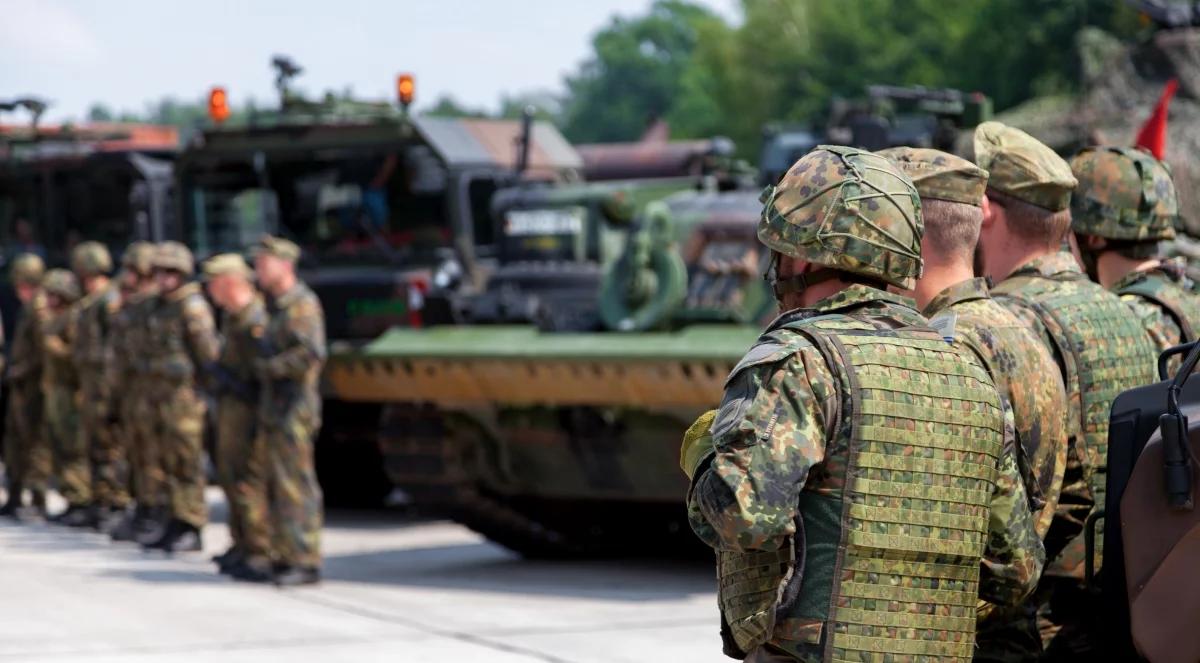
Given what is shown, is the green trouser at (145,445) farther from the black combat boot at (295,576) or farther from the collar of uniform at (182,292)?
the black combat boot at (295,576)

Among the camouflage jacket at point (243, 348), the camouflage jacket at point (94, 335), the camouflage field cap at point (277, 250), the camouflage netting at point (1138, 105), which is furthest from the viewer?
the camouflage jacket at point (94, 335)

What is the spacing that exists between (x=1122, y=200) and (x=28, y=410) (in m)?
9.82

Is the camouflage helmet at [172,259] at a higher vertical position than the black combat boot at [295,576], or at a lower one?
higher

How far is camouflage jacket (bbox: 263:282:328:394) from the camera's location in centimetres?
919

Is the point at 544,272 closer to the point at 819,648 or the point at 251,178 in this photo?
the point at 251,178

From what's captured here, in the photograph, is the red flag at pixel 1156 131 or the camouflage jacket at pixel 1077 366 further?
the red flag at pixel 1156 131

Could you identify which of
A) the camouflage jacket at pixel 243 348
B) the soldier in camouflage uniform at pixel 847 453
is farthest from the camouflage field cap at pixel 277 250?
the soldier in camouflage uniform at pixel 847 453

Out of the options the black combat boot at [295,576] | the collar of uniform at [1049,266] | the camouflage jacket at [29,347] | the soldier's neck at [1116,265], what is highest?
the collar of uniform at [1049,266]

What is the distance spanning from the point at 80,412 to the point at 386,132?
2704mm

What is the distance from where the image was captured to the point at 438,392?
31.9ft

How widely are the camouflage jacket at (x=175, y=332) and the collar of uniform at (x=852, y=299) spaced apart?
786 centimetres

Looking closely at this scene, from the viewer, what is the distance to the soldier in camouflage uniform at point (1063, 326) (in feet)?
13.6

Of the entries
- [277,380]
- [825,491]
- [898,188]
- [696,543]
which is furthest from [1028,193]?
[696,543]

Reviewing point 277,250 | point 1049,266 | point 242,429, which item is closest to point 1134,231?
point 1049,266
